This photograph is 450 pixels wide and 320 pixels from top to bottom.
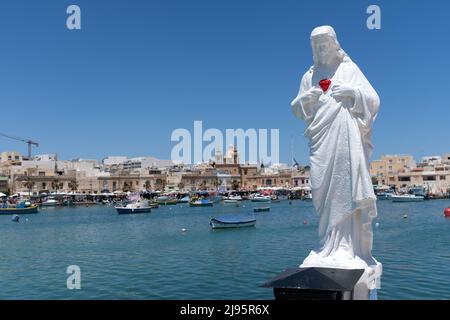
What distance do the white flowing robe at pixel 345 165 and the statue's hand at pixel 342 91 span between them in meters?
0.05

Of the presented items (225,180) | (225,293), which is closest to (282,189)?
(225,180)

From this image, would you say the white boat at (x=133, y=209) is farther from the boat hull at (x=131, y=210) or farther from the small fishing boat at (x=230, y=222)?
the small fishing boat at (x=230, y=222)

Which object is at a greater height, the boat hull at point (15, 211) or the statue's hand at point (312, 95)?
the statue's hand at point (312, 95)

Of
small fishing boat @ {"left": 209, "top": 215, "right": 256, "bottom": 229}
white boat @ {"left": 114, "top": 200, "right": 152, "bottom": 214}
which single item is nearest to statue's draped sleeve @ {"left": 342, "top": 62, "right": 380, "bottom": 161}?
small fishing boat @ {"left": 209, "top": 215, "right": 256, "bottom": 229}

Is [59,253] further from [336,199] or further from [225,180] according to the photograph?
[225,180]

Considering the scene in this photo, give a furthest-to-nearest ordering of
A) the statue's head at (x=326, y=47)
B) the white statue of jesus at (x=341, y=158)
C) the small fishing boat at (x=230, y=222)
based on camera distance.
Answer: the small fishing boat at (x=230, y=222) < the statue's head at (x=326, y=47) < the white statue of jesus at (x=341, y=158)

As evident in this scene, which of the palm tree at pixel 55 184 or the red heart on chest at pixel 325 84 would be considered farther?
the palm tree at pixel 55 184

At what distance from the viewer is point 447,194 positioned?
286 ft

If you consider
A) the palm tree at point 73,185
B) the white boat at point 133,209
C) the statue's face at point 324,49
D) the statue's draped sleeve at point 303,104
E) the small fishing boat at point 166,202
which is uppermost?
the statue's face at point 324,49

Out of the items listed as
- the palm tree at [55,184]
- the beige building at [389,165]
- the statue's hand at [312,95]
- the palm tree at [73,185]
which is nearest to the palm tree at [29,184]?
the palm tree at [55,184]

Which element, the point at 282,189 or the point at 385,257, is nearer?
the point at 385,257

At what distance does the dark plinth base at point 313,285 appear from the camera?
4762 mm

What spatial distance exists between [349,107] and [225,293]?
7639 mm

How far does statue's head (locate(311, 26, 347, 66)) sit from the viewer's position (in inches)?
232
